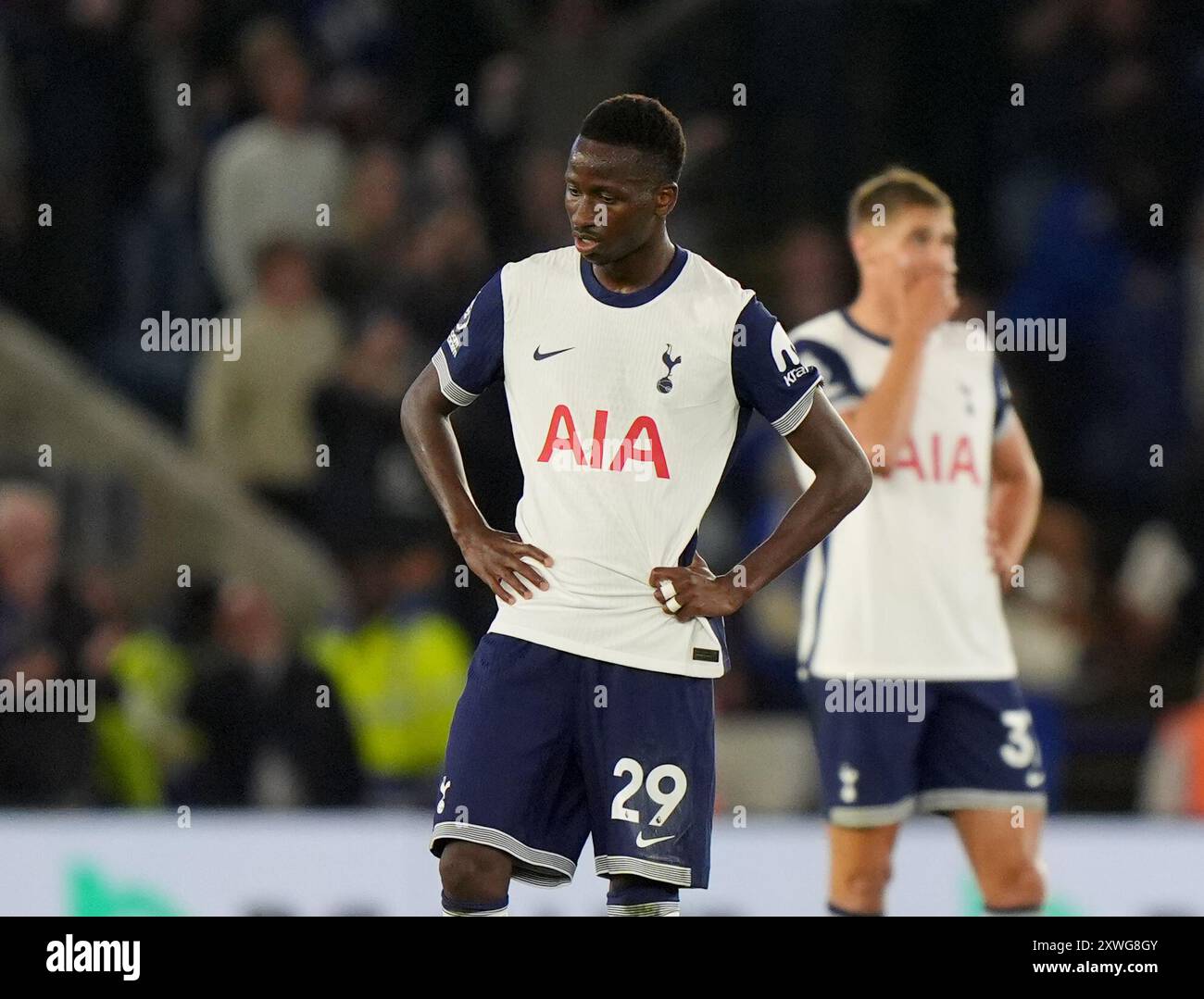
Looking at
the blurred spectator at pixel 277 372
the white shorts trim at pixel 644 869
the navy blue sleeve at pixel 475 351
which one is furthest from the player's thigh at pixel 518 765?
the blurred spectator at pixel 277 372

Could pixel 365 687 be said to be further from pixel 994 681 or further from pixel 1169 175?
pixel 1169 175

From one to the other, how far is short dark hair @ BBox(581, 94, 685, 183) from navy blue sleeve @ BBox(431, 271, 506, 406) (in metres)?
0.42

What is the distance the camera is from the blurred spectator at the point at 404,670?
9320 mm

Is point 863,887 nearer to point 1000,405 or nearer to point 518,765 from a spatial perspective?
point 1000,405

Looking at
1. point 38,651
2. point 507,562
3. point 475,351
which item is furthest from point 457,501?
point 38,651

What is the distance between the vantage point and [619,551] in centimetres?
490

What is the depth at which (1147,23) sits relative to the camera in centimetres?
1152

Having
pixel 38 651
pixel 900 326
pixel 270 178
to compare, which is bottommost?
pixel 38 651

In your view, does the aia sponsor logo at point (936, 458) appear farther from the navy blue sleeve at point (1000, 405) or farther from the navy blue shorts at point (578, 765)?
the navy blue shorts at point (578, 765)

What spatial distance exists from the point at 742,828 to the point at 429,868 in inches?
40.5

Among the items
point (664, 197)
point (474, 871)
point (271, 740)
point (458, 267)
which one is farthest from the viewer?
point (458, 267)

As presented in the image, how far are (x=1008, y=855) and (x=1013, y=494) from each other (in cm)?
104
